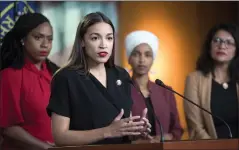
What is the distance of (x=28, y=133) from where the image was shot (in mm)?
3666

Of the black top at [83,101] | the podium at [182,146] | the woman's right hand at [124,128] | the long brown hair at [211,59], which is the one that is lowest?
the podium at [182,146]

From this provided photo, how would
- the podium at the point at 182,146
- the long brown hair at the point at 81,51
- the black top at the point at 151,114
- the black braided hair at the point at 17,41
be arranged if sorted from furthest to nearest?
the black braided hair at the point at 17,41 → the black top at the point at 151,114 → the long brown hair at the point at 81,51 → the podium at the point at 182,146

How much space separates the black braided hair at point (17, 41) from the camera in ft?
12.5

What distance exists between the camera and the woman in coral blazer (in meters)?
3.93

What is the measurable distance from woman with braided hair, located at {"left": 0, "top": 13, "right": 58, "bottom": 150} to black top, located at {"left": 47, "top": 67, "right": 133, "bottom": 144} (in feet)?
2.90

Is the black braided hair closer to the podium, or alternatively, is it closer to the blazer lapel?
the blazer lapel

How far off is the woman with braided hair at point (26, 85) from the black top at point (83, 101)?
2.90 ft

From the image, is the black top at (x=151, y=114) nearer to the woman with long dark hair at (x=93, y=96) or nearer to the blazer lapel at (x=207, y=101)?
the blazer lapel at (x=207, y=101)

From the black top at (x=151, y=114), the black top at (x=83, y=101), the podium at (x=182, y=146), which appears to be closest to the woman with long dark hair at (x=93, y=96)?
the black top at (x=83, y=101)

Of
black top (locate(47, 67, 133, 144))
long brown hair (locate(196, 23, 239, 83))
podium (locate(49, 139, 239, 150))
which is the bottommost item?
podium (locate(49, 139, 239, 150))

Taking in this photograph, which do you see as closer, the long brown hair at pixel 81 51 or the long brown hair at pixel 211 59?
the long brown hair at pixel 81 51

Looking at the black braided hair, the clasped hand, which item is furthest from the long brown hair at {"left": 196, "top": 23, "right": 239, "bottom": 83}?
the clasped hand

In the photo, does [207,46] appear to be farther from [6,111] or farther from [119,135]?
[119,135]

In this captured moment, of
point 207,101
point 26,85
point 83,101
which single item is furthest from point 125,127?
point 207,101
